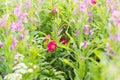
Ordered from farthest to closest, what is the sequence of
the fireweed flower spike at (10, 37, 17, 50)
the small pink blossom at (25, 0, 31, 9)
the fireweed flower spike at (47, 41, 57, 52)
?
the small pink blossom at (25, 0, 31, 9), the fireweed flower spike at (47, 41, 57, 52), the fireweed flower spike at (10, 37, 17, 50)

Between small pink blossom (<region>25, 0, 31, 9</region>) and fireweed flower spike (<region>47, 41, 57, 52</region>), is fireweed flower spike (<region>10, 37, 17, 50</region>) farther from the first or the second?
small pink blossom (<region>25, 0, 31, 9</region>)

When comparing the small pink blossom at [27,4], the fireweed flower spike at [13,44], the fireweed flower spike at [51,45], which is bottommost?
the fireweed flower spike at [51,45]

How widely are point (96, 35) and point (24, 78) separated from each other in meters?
1.68

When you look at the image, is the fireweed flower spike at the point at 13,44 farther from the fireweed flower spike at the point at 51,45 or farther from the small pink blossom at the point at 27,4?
the small pink blossom at the point at 27,4

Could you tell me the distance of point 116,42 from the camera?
74.7 inches

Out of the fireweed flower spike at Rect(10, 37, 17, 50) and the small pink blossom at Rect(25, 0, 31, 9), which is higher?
the small pink blossom at Rect(25, 0, 31, 9)

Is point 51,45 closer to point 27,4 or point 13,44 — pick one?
point 27,4

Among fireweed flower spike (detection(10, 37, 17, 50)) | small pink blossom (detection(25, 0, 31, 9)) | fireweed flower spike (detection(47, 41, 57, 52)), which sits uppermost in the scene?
small pink blossom (detection(25, 0, 31, 9))

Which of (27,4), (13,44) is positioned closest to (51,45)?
(27,4)

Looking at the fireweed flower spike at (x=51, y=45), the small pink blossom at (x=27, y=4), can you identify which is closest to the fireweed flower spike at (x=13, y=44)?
the fireweed flower spike at (x=51, y=45)

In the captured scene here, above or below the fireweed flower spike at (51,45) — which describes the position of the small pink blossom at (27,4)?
above

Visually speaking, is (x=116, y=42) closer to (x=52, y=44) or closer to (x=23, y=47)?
(x=23, y=47)

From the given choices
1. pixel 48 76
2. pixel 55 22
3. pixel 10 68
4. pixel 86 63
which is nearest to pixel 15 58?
pixel 10 68

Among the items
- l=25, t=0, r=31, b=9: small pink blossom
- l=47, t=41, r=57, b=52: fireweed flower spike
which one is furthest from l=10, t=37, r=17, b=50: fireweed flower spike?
l=25, t=0, r=31, b=9: small pink blossom
